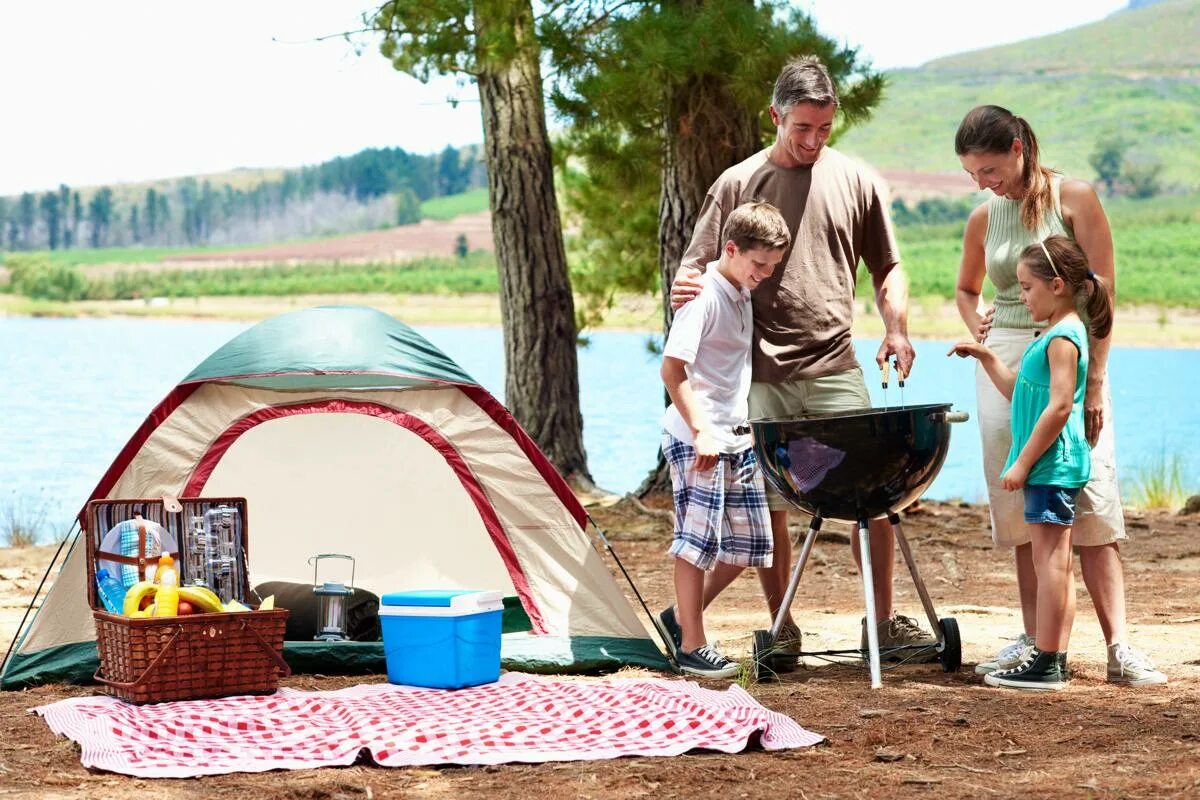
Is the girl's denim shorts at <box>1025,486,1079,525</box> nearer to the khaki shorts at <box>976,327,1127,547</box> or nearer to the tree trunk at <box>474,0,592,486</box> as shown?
the khaki shorts at <box>976,327,1127,547</box>

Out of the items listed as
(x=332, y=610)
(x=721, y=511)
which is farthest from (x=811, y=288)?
(x=332, y=610)

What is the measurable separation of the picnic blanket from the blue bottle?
30cm

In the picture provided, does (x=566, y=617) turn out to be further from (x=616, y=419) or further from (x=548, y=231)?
(x=616, y=419)

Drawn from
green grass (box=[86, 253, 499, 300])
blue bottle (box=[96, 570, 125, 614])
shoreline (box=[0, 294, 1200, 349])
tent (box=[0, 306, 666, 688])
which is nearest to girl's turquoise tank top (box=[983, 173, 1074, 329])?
tent (box=[0, 306, 666, 688])

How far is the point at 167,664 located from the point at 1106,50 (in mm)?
135027

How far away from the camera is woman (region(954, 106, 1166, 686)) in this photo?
3951 millimetres

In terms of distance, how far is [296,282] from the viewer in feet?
168

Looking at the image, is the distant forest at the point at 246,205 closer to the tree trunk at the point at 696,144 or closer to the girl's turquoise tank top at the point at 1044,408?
the tree trunk at the point at 696,144

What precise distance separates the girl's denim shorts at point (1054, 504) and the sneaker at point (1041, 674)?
A: 0.39 meters

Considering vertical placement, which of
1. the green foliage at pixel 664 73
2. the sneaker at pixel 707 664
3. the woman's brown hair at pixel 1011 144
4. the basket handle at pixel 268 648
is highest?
the green foliage at pixel 664 73

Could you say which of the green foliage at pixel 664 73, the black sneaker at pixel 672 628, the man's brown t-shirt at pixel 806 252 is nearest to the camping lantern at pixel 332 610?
the black sneaker at pixel 672 628

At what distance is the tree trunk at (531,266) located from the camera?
29.8ft

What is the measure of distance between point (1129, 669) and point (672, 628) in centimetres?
141

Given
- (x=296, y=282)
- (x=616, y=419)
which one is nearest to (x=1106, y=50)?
(x=296, y=282)
